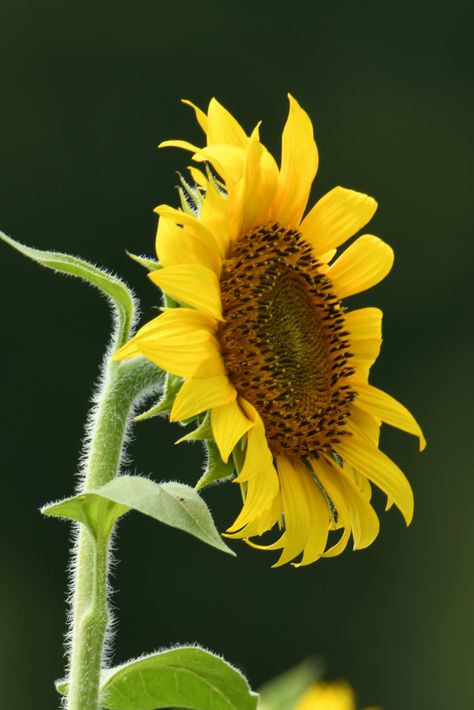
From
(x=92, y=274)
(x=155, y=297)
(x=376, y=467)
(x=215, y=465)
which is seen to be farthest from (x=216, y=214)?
(x=155, y=297)

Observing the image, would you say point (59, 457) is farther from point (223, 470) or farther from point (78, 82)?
point (223, 470)

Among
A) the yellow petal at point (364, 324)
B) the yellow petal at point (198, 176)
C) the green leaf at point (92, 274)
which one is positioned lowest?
the yellow petal at point (364, 324)

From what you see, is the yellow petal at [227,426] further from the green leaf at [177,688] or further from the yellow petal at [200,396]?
the green leaf at [177,688]

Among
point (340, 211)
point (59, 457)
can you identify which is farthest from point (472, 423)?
point (340, 211)

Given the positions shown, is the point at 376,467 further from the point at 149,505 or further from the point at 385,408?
the point at 149,505

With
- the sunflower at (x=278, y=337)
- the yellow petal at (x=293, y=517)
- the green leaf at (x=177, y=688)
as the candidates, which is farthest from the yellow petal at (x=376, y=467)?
the green leaf at (x=177, y=688)
